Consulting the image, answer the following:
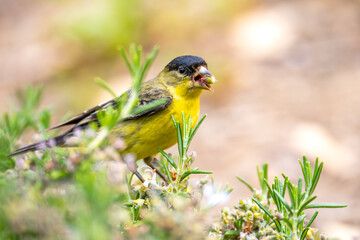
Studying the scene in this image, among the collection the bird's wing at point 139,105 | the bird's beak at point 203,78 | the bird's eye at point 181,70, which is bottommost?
the bird's wing at point 139,105

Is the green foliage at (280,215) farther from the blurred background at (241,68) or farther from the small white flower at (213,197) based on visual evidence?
the blurred background at (241,68)

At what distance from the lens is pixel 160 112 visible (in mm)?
2467

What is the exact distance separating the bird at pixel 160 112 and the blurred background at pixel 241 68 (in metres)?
1.39

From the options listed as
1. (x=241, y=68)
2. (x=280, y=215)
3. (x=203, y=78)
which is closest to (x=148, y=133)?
(x=203, y=78)

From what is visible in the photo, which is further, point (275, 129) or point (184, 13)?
point (184, 13)

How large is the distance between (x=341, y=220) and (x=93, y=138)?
2.71 m

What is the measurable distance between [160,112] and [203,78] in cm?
38

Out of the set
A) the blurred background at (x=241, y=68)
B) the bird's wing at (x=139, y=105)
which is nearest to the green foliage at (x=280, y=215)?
the bird's wing at (x=139, y=105)

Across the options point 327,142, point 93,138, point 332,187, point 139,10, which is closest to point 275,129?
point 327,142

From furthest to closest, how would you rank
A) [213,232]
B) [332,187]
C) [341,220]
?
[332,187], [341,220], [213,232]

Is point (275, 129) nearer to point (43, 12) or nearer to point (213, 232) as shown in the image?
point (213, 232)

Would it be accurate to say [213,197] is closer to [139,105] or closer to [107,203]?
[107,203]

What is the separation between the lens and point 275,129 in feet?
16.1

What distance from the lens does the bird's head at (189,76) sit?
8.79 feet
